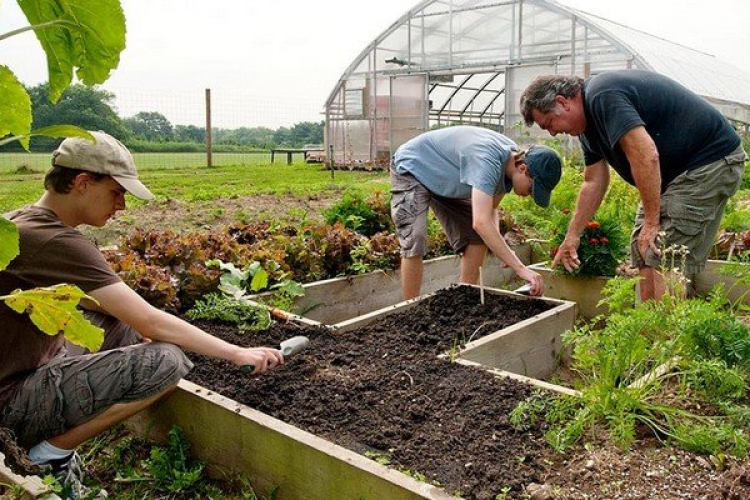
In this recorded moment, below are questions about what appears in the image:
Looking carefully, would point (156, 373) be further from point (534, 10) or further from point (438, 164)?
point (534, 10)

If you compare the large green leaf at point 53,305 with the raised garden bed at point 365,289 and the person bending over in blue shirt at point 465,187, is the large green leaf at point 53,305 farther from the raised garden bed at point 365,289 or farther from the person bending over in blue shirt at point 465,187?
the raised garden bed at point 365,289

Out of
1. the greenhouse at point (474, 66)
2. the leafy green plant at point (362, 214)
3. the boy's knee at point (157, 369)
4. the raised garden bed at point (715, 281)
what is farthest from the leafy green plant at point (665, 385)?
the greenhouse at point (474, 66)

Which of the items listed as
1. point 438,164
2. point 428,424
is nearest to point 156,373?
point 428,424

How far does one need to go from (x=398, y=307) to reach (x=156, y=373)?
2057 mm

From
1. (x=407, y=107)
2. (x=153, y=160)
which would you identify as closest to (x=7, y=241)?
(x=407, y=107)

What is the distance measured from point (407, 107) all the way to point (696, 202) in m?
16.6

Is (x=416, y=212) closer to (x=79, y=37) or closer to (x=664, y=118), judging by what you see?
(x=664, y=118)

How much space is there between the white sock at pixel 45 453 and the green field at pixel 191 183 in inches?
210

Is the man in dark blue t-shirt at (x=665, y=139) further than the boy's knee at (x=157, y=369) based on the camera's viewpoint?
Yes

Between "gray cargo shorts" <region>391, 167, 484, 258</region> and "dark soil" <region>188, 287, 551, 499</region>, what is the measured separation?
0.88 meters

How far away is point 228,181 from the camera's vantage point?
46.2ft

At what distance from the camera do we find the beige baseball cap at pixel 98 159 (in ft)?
8.60

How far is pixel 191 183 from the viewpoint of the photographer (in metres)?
13.2

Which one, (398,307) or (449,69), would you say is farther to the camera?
(449,69)
